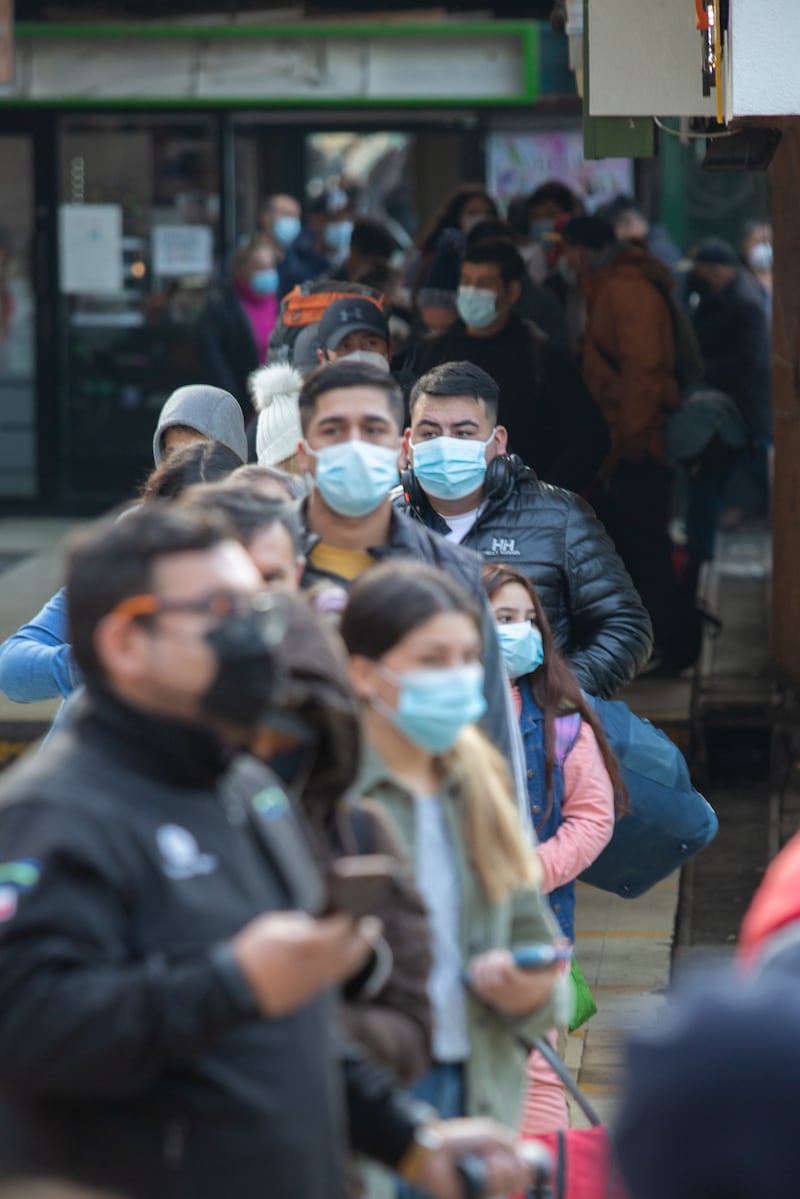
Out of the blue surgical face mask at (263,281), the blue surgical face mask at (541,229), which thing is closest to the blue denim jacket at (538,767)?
the blue surgical face mask at (263,281)

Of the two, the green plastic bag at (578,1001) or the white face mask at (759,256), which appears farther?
the white face mask at (759,256)

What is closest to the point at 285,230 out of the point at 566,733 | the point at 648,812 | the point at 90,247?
the point at 90,247

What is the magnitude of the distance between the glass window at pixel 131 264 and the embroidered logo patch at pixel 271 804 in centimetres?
1120

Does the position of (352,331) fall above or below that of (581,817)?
above

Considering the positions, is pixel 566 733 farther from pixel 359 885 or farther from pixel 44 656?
pixel 359 885

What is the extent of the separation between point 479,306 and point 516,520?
8.75ft

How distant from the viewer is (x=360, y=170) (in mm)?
14055

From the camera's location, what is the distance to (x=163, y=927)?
2.45m

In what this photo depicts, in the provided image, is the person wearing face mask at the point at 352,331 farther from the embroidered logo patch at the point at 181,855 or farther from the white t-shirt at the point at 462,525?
the embroidered logo patch at the point at 181,855

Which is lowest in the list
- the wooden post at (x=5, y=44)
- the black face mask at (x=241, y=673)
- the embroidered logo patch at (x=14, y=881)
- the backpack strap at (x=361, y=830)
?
the backpack strap at (x=361, y=830)

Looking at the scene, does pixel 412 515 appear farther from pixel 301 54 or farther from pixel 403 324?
pixel 301 54

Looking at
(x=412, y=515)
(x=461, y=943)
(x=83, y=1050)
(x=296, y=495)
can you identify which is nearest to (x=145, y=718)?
(x=83, y=1050)

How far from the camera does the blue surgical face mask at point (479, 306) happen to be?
7984mm

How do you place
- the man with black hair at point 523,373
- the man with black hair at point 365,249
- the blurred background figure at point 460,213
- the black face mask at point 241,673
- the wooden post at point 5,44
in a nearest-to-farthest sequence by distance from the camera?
the black face mask at point 241,673 → the man with black hair at point 523,373 → the wooden post at point 5,44 → the man with black hair at point 365,249 → the blurred background figure at point 460,213
